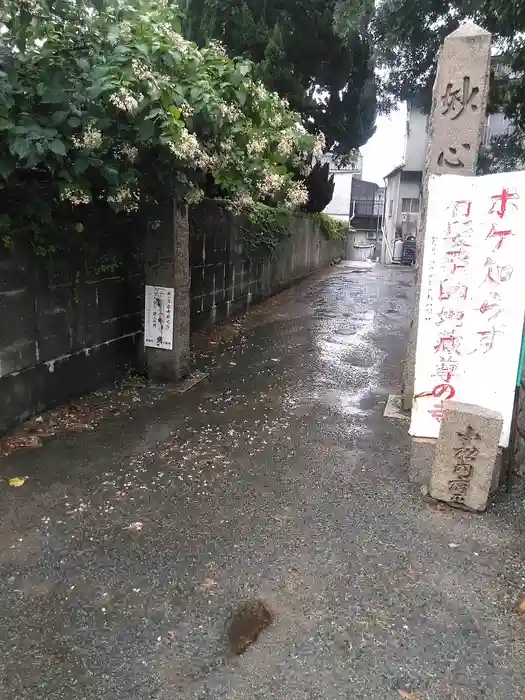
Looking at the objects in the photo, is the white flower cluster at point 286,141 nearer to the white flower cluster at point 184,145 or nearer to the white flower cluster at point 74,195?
the white flower cluster at point 184,145

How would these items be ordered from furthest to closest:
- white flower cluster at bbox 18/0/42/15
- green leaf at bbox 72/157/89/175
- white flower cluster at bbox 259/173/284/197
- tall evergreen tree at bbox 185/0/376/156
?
tall evergreen tree at bbox 185/0/376/156 < white flower cluster at bbox 259/173/284/197 < green leaf at bbox 72/157/89/175 < white flower cluster at bbox 18/0/42/15

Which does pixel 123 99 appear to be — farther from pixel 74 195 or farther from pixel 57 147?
pixel 74 195

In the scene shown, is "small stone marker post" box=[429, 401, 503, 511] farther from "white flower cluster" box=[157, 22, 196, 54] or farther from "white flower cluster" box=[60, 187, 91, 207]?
"white flower cluster" box=[157, 22, 196, 54]

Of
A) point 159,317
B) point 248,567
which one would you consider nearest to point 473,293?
point 248,567

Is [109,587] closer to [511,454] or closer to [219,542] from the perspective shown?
[219,542]

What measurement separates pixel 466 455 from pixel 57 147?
12.6 ft

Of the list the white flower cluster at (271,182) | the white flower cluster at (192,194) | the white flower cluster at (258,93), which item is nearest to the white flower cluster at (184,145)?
the white flower cluster at (192,194)

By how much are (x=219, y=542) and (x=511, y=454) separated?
238cm

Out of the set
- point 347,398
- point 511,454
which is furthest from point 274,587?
point 347,398

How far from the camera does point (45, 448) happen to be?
4.73m

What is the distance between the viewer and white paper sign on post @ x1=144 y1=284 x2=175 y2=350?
629cm

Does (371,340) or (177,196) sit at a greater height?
(177,196)

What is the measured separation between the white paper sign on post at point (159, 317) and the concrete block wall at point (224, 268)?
6.57 ft

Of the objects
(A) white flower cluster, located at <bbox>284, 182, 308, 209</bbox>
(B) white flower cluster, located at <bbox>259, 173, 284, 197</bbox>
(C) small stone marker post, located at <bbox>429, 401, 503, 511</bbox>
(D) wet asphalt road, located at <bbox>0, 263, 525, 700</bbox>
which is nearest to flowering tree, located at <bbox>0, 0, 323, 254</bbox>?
(B) white flower cluster, located at <bbox>259, 173, 284, 197</bbox>
